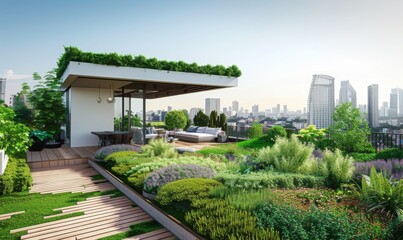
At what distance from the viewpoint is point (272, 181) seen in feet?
14.5

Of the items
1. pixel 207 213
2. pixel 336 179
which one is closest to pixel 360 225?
pixel 207 213

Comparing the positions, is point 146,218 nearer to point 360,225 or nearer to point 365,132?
point 360,225

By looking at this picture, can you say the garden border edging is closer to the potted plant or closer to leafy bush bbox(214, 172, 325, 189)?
leafy bush bbox(214, 172, 325, 189)

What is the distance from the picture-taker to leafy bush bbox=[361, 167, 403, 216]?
335 centimetres

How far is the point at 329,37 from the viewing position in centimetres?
1103

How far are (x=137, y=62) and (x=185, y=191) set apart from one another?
6518mm

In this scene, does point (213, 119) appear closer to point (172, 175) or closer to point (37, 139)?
point (37, 139)

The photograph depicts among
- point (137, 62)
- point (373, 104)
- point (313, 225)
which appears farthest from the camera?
point (373, 104)

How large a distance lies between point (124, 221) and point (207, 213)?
5.03ft

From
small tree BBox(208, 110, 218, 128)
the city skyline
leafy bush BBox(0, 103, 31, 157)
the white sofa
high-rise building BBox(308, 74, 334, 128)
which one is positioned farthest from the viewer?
high-rise building BBox(308, 74, 334, 128)

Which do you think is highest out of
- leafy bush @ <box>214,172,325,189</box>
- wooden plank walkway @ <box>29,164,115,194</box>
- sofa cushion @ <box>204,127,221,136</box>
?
sofa cushion @ <box>204,127,221,136</box>

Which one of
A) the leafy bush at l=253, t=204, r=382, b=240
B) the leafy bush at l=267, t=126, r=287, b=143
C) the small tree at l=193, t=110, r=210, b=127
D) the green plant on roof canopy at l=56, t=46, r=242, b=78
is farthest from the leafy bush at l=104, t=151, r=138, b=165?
the small tree at l=193, t=110, r=210, b=127

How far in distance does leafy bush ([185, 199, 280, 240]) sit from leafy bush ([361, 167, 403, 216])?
1564 mm

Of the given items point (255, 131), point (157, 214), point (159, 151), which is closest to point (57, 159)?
point (159, 151)
